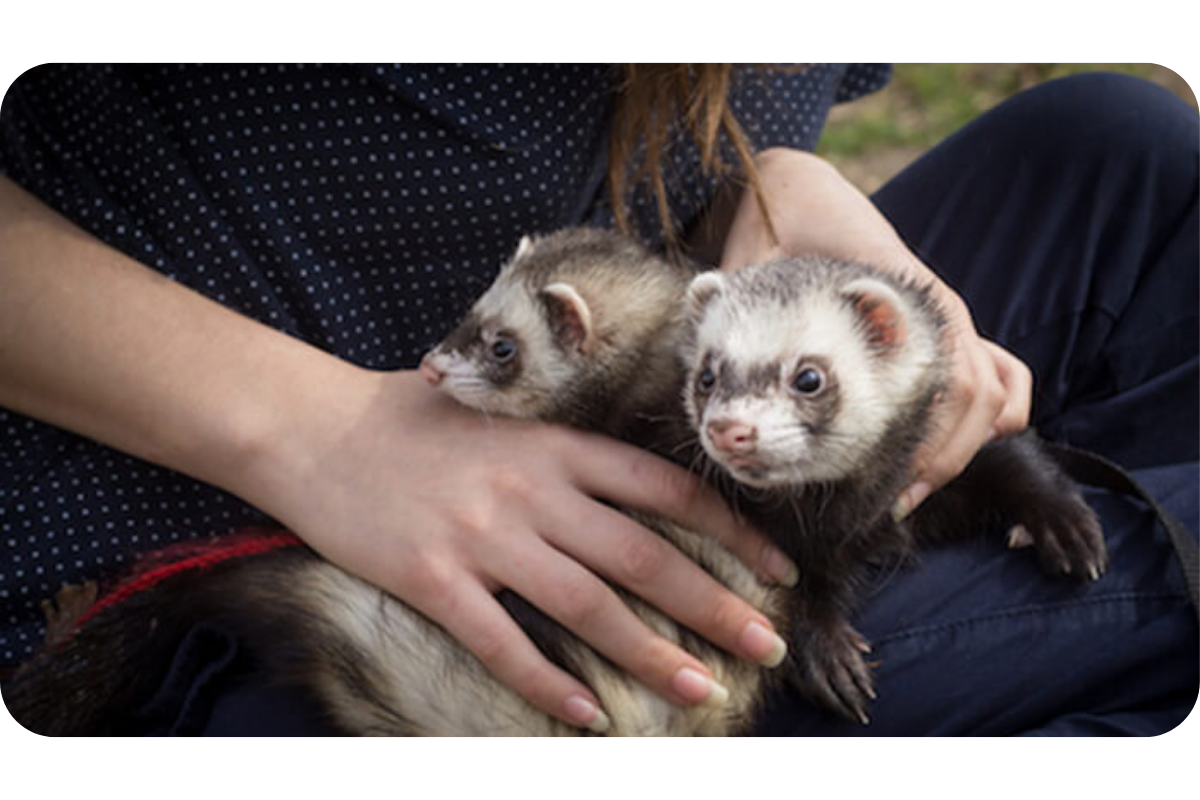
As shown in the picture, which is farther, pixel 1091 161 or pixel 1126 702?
pixel 1091 161

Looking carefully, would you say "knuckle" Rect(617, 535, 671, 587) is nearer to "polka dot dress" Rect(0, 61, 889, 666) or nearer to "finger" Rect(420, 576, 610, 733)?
"finger" Rect(420, 576, 610, 733)

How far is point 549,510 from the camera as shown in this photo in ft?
2.71

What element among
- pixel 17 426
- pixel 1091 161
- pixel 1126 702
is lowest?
pixel 1126 702

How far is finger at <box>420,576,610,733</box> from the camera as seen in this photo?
792 millimetres

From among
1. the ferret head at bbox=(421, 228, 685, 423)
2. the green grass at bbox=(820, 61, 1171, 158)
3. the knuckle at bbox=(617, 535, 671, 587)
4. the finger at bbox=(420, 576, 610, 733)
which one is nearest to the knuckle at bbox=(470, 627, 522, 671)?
the finger at bbox=(420, 576, 610, 733)

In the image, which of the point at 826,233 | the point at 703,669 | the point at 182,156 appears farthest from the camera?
the point at 826,233

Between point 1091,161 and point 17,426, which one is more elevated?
point 1091,161

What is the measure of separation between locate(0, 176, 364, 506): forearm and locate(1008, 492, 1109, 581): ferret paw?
24.9 inches

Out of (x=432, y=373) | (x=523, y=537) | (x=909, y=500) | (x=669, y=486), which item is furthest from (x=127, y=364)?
(x=909, y=500)

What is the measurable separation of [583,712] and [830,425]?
11.7 inches

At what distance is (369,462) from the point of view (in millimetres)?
848

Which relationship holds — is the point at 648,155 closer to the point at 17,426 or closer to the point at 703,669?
the point at 703,669

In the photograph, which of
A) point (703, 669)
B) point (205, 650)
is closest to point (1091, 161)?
point (703, 669)

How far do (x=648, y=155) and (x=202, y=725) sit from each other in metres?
0.65
